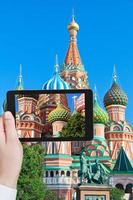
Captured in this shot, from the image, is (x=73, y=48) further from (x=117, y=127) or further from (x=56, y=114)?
(x=56, y=114)

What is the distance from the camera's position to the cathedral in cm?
4406

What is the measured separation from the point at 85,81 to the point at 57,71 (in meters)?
4.70

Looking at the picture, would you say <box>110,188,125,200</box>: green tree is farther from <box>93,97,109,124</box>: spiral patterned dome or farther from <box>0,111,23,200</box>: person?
<box>0,111,23,200</box>: person

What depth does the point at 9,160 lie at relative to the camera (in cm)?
140

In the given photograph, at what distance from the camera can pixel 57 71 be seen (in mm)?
54625

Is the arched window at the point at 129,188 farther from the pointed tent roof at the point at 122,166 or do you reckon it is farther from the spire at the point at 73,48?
the spire at the point at 73,48

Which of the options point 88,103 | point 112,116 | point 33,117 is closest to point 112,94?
point 112,116

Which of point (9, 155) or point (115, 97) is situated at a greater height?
point (115, 97)

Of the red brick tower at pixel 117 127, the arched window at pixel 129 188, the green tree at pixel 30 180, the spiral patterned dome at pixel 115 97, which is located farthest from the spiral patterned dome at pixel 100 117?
the green tree at pixel 30 180

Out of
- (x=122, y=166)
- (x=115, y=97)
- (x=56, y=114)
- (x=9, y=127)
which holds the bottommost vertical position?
(x=9, y=127)

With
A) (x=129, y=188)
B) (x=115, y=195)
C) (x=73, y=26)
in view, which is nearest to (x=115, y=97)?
(x=129, y=188)

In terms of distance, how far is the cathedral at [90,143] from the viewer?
4406 centimetres

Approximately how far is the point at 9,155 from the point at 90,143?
46181mm

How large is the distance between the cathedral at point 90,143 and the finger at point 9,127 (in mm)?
38293
